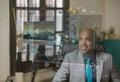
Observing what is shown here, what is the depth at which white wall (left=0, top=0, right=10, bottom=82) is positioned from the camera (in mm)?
2580

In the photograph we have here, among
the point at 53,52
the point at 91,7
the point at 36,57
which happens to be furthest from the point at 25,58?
the point at 91,7

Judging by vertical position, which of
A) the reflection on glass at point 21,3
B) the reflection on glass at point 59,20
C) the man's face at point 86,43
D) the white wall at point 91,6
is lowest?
the man's face at point 86,43

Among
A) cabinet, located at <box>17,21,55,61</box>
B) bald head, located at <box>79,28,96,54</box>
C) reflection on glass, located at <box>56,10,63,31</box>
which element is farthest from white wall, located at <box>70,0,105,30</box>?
bald head, located at <box>79,28,96,54</box>

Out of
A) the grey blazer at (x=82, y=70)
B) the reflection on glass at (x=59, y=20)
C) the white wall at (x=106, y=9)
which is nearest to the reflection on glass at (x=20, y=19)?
the reflection on glass at (x=59, y=20)

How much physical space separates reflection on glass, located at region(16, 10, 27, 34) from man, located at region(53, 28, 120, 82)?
3.06 feet

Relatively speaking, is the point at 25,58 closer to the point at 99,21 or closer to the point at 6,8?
the point at 6,8

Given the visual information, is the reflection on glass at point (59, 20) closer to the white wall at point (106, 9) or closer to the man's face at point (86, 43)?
the white wall at point (106, 9)

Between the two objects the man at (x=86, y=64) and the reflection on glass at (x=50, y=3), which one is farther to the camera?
the reflection on glass at (x=50, y=3)

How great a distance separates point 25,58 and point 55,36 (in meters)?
0.46

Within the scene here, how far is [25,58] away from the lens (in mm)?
2387

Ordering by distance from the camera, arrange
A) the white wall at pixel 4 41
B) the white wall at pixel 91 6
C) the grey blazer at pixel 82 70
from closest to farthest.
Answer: the grey blazer at pixel 82 70 < the white wall at pixel 91 6 < the white wall at pixel 4 41

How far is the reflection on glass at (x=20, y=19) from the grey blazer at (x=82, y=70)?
937 millimetres

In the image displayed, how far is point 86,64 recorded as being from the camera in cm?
161

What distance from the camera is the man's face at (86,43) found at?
62.1 inches
